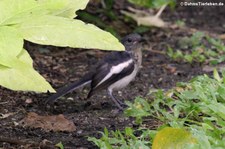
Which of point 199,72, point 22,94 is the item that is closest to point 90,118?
point 22,94

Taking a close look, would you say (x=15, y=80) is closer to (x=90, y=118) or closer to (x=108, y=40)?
(x=108, y=40)

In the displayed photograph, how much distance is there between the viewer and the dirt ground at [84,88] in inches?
185

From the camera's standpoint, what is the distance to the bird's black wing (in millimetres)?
6410

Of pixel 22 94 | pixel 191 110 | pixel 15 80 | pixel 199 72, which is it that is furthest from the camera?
pixel 199 72

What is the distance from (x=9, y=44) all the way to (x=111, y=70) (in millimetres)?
4078

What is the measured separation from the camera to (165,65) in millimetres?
7602

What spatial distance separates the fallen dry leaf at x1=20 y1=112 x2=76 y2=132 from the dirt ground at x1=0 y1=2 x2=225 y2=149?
63mm

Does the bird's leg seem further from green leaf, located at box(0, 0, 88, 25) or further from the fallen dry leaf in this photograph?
green leaf, located at box(0, 0, 88, 25)

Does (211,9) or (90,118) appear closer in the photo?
(90,118)

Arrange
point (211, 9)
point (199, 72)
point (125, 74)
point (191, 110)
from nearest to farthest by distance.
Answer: point (191, 110)
point (125, 74)
point (199, 72)
point (211, 9)

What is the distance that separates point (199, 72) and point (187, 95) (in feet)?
8.94

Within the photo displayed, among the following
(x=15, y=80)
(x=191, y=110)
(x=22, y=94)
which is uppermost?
(x=15, y=80)

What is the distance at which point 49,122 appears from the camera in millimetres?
5082

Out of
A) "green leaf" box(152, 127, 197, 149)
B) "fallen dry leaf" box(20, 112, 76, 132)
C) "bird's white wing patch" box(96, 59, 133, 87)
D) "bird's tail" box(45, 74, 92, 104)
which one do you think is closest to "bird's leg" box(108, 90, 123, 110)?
"bird's white wing patch" box(96, 59, 133, 87)
